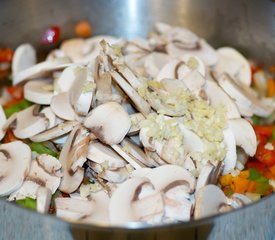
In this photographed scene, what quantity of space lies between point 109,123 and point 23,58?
2.22ft

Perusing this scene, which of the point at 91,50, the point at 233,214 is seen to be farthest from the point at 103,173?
the point at 91,50

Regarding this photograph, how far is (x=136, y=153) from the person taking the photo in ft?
5.31

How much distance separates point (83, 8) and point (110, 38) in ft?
0.56

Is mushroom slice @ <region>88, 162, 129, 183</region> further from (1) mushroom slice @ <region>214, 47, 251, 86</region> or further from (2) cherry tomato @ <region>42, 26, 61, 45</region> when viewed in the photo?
(2) cherry tomato @ <region>42, 26, 61, 45</region>

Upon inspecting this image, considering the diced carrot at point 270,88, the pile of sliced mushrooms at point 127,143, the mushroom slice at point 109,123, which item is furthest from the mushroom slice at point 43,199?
the diced carrot at point 270,88

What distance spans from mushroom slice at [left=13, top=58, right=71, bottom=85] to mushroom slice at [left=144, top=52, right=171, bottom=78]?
28cm

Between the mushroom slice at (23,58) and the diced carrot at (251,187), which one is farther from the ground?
the mushroom slice at (23,58)

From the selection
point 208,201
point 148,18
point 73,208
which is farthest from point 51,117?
point 148,18

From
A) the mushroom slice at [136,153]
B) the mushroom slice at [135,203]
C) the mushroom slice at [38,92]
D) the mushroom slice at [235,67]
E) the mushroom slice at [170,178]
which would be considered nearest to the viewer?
the mushroom slice at [135,203]

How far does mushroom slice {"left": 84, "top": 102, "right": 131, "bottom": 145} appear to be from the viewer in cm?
159

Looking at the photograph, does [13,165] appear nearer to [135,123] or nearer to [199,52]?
[135,123]

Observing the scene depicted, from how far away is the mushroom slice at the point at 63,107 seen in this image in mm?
1729

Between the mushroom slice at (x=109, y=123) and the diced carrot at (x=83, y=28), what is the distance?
0.75 meters

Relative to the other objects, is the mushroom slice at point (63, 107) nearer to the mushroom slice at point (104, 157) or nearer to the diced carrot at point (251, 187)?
the mushroom slice at point (104, 157)
